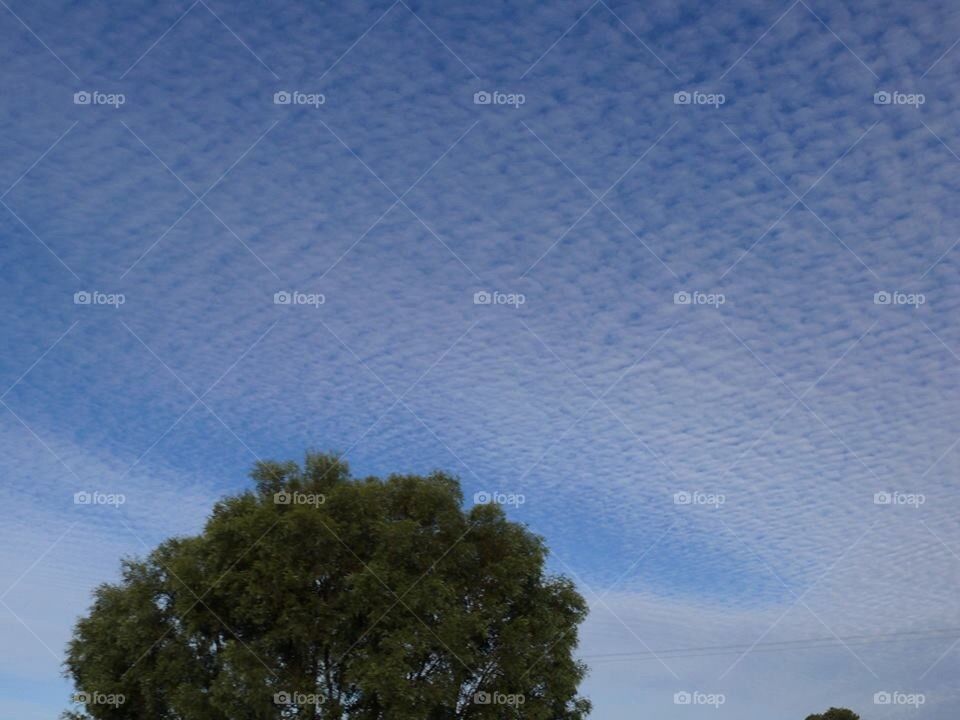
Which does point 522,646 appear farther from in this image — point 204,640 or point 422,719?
point 204,640

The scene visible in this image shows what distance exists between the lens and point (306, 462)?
141ft

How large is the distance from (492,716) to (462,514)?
26.2 feet

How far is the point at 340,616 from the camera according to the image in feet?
125

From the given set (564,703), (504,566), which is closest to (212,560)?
(504,566)

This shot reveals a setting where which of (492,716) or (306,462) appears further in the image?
(306,462)
